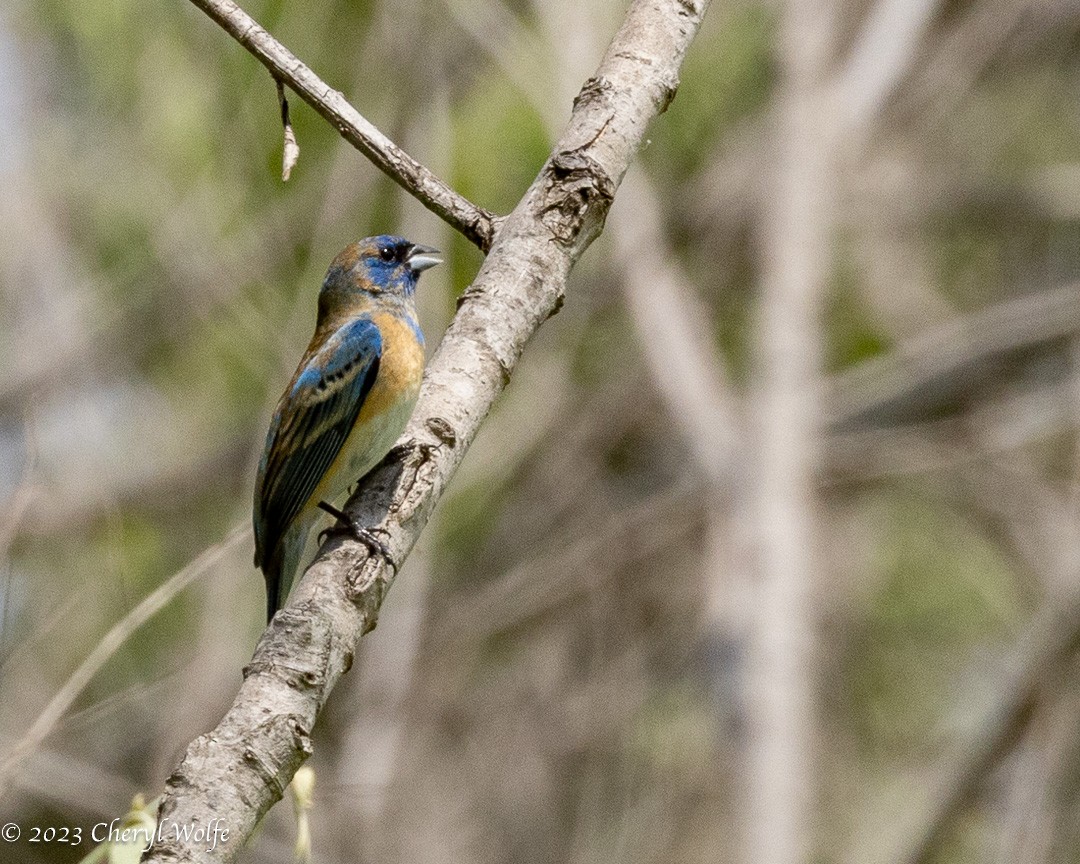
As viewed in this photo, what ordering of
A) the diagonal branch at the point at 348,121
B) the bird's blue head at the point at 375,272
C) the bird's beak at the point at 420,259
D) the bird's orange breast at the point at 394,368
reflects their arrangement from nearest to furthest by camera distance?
the diagonal branch at the point at 348,121 < the bird's orange breast at the point at 394,368 < the bird's blue head at the point at 375,272 < the bird's beak at the point at 420,259

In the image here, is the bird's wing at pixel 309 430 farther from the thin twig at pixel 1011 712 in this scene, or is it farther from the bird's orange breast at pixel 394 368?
the thin twig at pixel 1011 712

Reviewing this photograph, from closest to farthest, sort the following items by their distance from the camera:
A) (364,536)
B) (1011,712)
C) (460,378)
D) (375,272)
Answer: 1. (364,536)
2. (460,378)
3. (375,272)
4. (1011,712)

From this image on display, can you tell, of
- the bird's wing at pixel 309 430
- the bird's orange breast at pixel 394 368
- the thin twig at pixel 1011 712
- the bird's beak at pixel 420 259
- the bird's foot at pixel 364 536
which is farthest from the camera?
the thin twig at pixel 1011 712

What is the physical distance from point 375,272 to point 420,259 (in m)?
0.18

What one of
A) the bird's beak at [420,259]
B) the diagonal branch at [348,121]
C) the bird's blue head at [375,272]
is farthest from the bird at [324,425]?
the diagonal branch at [348,121]

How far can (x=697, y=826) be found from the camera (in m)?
7.31

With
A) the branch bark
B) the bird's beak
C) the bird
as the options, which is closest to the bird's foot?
the branch bark

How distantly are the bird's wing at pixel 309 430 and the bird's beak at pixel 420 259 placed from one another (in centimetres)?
64

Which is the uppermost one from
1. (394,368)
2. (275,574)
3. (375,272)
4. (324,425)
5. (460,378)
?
(375,272)

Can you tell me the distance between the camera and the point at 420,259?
505 centimetres

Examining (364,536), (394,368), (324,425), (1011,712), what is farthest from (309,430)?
(1011,712)

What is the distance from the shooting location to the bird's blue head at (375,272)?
16.1 feet

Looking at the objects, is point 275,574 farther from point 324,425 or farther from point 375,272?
point 375,272

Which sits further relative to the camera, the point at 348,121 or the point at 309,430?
the point at 309,430
